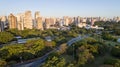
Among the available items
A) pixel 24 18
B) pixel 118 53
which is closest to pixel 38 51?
pixel 118 53

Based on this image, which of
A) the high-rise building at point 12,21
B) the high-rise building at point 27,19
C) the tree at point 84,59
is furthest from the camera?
the high-rise building at point 27,19

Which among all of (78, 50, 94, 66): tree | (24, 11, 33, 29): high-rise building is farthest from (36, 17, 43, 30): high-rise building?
(78, 50, 94, 66): tree

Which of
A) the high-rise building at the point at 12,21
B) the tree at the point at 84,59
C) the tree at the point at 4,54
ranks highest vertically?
the high-rise building at the point at 12,21

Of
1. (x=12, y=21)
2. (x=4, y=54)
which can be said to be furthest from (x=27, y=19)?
(x=4, y=54)

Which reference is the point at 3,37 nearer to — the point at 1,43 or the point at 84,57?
the point at 1,43

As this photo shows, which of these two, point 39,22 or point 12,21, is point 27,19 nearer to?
point 39,22

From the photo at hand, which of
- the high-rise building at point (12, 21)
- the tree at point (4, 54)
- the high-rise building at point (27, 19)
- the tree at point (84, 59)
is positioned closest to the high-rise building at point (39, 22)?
the high-rise building at point (27, 19)

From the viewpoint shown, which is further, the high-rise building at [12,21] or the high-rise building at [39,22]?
the high-rise building at [39,22]

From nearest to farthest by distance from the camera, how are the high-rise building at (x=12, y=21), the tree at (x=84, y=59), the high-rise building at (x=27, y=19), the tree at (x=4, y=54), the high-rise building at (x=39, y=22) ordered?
the tree at (x=84, y=59) < the tree at (x=4, y=54) < the high-rise building at (x=12, y=21) < the high-rise building at (x=39, y=22) < the high-rise building at (x=27, y=19)

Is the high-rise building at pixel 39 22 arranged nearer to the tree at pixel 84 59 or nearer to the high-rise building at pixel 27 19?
the high-rise building at pixel 27 19

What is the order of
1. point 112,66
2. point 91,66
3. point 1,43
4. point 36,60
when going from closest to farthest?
point 112,66 → point 91,66 → point 36,60 → point 1,43

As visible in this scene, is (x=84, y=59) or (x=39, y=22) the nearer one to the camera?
(x=84, y=59)
